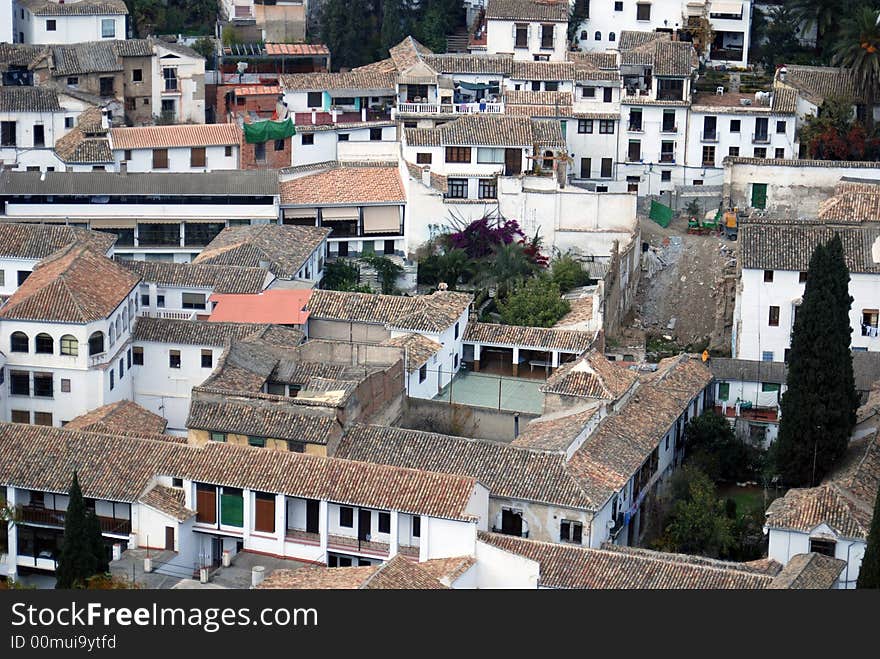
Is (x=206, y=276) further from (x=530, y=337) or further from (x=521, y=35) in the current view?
(x=521, y=35)

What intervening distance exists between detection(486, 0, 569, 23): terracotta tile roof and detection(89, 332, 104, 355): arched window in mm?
27670

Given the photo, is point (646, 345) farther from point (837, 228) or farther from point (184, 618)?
point (184, 618)

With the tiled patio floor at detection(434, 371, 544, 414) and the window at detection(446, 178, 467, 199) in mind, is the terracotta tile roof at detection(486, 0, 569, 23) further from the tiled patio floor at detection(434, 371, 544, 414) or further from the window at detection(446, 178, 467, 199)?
the tiled patio floor at detection(434, 371, 544, 414)

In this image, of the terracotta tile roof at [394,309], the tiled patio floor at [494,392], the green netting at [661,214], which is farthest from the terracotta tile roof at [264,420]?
the green netting at [661,214]

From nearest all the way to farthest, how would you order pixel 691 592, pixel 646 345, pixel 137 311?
pixel 691 592 → pixel 137 311 → pixel 646 345

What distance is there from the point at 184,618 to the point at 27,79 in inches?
1812

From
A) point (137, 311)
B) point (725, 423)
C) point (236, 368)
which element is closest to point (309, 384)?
point (236, 368)

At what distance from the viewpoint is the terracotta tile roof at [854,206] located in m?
69.1

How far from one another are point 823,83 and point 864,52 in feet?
7.65

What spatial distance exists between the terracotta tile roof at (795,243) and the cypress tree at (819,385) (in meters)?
6.22

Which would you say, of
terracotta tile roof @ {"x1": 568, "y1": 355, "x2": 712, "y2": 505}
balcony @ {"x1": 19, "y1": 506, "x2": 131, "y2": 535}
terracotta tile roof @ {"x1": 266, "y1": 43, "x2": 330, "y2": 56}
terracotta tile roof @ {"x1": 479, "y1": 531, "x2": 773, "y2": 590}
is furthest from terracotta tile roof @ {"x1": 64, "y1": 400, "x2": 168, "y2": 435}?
terracotta tile roof @ {"x1": 266, "y1": 43, "x2": 330, "y2": 56}

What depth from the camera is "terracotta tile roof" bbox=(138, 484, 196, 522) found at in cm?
5478

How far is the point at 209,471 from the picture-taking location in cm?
5516

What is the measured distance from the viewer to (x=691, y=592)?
48219mm
